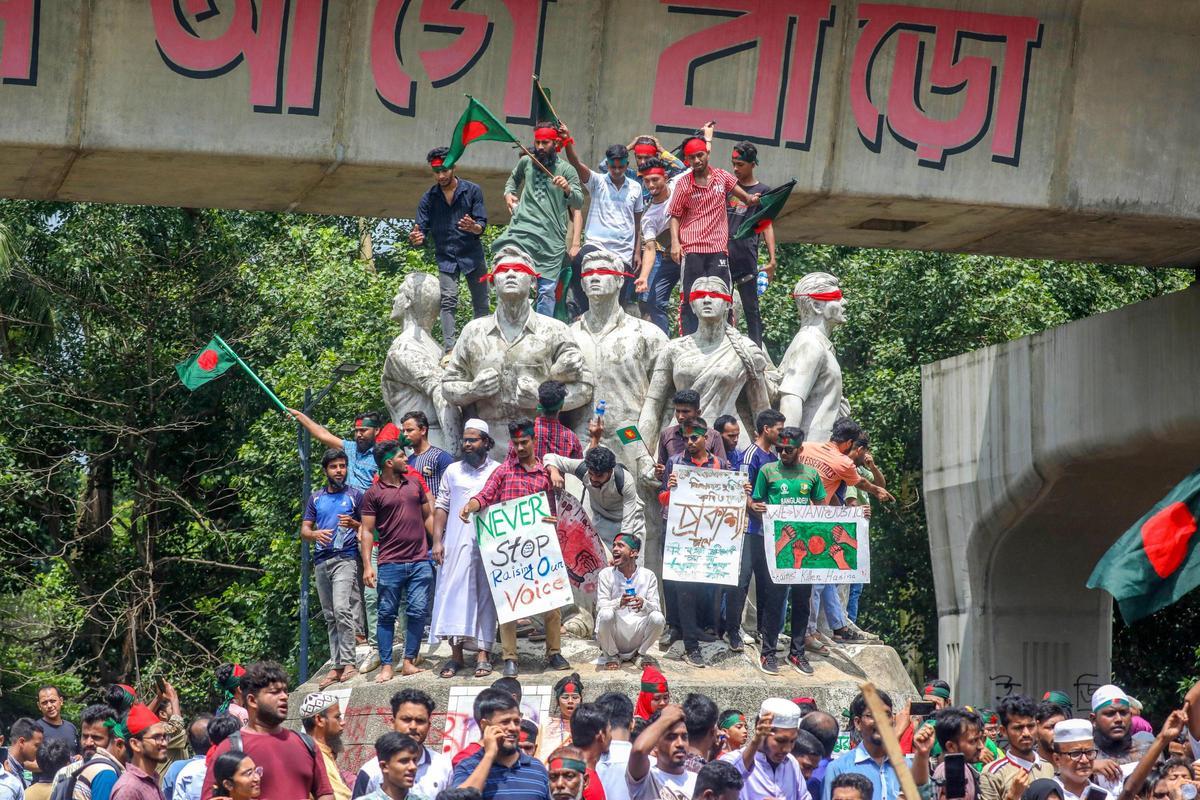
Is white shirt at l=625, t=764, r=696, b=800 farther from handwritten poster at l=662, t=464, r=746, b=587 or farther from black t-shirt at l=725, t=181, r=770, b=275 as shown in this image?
black t-shirt at l=725, t=181, r=770, b=275

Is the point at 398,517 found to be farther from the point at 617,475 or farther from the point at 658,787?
the point at 658,787

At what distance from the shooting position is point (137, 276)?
104 feet

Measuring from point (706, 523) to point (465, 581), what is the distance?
5.51ft

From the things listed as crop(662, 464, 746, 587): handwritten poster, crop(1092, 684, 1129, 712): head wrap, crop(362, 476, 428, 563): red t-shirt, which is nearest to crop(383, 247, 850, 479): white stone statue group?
crop(662, 464, 746, 587): handwritten poster

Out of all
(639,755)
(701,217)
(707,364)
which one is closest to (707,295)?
(707,364)

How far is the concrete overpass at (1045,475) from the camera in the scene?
22062 mm

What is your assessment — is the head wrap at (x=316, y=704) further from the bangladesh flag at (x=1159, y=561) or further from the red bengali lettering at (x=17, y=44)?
the red bengali lettering at (x=17, y=44)

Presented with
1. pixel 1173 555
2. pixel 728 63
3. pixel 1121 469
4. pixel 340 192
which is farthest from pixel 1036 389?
pixel 1173 555

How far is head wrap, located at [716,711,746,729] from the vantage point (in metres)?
11.0

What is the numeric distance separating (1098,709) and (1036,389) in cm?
1373

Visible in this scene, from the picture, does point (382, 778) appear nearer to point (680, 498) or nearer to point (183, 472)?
point (680, 498)

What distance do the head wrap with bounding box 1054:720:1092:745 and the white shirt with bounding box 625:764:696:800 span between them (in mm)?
1660

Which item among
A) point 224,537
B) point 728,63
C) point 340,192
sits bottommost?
point 224,537

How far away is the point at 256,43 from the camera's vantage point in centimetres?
1816
